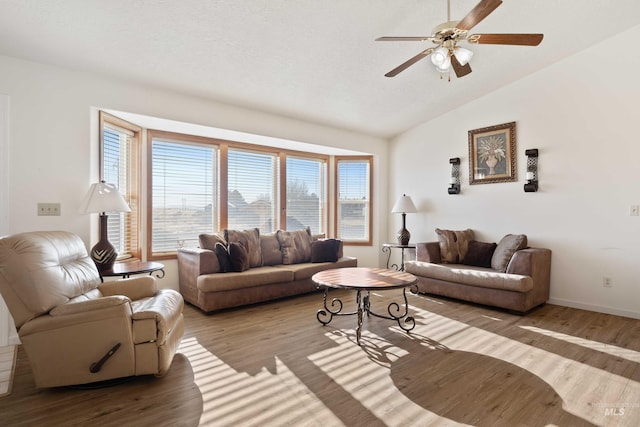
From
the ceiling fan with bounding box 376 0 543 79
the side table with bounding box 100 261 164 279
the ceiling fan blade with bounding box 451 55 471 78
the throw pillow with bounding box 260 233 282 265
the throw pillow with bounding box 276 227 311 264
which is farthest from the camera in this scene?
the throw pillow with bounding box 276 227 311 264

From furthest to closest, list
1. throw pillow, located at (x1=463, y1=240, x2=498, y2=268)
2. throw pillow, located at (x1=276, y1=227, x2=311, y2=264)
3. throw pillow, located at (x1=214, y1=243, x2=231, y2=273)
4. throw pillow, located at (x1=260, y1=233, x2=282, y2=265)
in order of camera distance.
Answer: throw pillow, located at (x1=276, y1=227, x2=311, y2=264) → throw pillow, located at (x1=260, y1=233, x2=282, y2=265) → throw pillow, located at (x1=463, y1=240, x2=498, y2=268) → throw pillow, located at (x1=214, y1=243, x2=231, y2=273)

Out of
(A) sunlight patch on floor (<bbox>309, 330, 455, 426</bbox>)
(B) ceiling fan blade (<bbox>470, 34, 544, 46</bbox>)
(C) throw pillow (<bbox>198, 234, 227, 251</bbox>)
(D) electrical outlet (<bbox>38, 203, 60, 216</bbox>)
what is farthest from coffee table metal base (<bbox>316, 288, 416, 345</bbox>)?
(D) electrical outlet (<bbox>38, 203, 60, 216</bbox>)

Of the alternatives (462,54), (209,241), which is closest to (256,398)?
(209,241)

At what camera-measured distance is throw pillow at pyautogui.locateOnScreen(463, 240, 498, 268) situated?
4.34m

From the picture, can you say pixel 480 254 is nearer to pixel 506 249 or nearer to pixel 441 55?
pixel 506 249

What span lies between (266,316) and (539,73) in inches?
180

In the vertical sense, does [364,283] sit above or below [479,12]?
below

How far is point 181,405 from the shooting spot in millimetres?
1891

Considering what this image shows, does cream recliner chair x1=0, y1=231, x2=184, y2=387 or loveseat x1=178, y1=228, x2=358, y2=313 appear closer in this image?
cream recliner chair x1=0, y1=231, x2=184, y2=387

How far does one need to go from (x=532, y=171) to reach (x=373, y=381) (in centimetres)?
356

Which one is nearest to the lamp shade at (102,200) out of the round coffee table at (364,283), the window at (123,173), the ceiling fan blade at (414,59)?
the window at (123,173)

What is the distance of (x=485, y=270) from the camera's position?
4.00m

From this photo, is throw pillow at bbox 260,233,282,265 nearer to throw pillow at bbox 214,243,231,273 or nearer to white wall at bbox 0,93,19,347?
throw pillow at bbox 214,243,231,273

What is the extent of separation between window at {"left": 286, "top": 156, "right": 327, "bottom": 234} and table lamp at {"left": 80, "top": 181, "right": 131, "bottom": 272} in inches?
111
